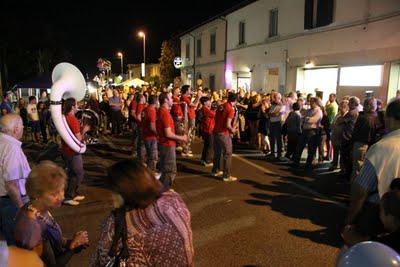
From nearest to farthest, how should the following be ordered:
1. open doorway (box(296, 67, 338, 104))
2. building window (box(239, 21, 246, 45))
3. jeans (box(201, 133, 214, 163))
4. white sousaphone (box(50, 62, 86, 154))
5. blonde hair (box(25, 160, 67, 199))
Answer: blonde hair (box(25, 160, 67, 199)) → white sousaphone (box(50, 62, 86, 154)) → jeans (box(201, 133, 214, 163)) → open doorway (box(296, 67, 338, 104)) → building window (box(239, 21, 246, 45))

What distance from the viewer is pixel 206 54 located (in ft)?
90.9

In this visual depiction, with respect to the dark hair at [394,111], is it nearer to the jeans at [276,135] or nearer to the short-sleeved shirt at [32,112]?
the jeans at [276,135]

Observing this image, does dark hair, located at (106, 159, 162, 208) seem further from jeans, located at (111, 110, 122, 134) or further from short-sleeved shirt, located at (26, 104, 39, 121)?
jeans, located at (111, 110, 122, 134)

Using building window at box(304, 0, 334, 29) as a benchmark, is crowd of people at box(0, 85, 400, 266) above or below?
below

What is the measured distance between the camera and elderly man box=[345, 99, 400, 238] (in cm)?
263

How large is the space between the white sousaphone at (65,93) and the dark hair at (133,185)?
13.3ft

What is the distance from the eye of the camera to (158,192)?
217 centimetres

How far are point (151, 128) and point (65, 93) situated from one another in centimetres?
200

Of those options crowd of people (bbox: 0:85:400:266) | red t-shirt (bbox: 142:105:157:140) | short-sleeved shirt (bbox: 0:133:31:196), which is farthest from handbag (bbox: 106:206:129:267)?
red t-shirt (bbox: 142:105:157:140)

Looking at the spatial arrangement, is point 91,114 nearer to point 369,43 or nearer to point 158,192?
point 369,43

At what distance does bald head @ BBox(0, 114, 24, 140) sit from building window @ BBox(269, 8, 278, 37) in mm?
15618

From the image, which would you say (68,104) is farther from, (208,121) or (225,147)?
(208,121)

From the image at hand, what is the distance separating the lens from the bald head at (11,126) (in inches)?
139

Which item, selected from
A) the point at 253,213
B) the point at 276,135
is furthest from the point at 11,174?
the point at 276,135
